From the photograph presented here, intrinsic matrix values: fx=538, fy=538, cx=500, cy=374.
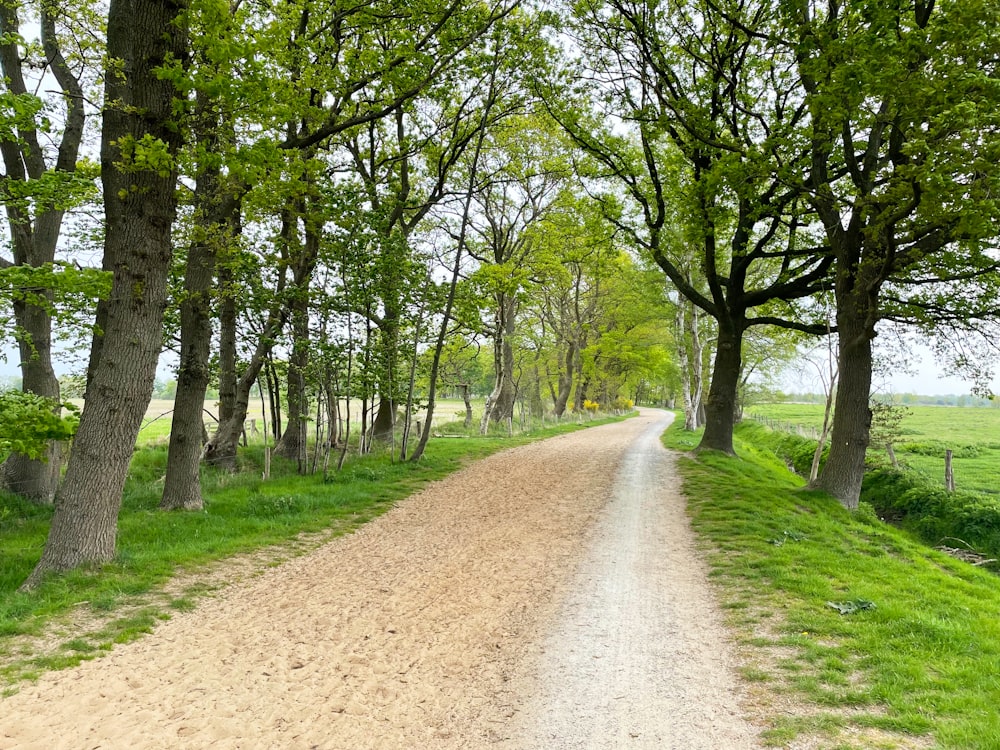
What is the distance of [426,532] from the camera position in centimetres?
862

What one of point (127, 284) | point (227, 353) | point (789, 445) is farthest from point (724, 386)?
point (127, 284)

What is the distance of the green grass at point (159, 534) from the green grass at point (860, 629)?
5580 millimetres

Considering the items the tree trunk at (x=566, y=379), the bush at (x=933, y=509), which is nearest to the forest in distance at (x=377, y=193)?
the bush at (x=933, y=509)

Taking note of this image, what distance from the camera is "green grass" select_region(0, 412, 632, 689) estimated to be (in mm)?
4930

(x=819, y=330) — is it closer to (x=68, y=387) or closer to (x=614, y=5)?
(x=614, y=5)

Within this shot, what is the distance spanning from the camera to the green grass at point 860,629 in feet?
11.4

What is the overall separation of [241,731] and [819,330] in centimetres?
1452

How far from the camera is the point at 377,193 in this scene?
13.5m

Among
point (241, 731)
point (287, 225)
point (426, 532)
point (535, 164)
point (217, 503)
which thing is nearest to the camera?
point (241, 731)

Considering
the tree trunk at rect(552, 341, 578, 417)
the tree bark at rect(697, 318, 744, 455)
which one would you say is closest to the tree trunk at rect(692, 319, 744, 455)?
the tree bark at rect(697, 318, 744, 455)

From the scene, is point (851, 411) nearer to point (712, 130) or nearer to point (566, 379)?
point (712, 130)

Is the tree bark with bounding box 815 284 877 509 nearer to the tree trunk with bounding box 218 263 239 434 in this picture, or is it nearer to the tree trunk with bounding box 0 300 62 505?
the tree trunk with bounding box 218 263 239 434

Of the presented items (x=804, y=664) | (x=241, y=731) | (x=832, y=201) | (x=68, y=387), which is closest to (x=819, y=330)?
(x=832, y=201)

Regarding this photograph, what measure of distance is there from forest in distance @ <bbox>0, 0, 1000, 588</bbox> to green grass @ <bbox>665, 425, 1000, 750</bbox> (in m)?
4.20
